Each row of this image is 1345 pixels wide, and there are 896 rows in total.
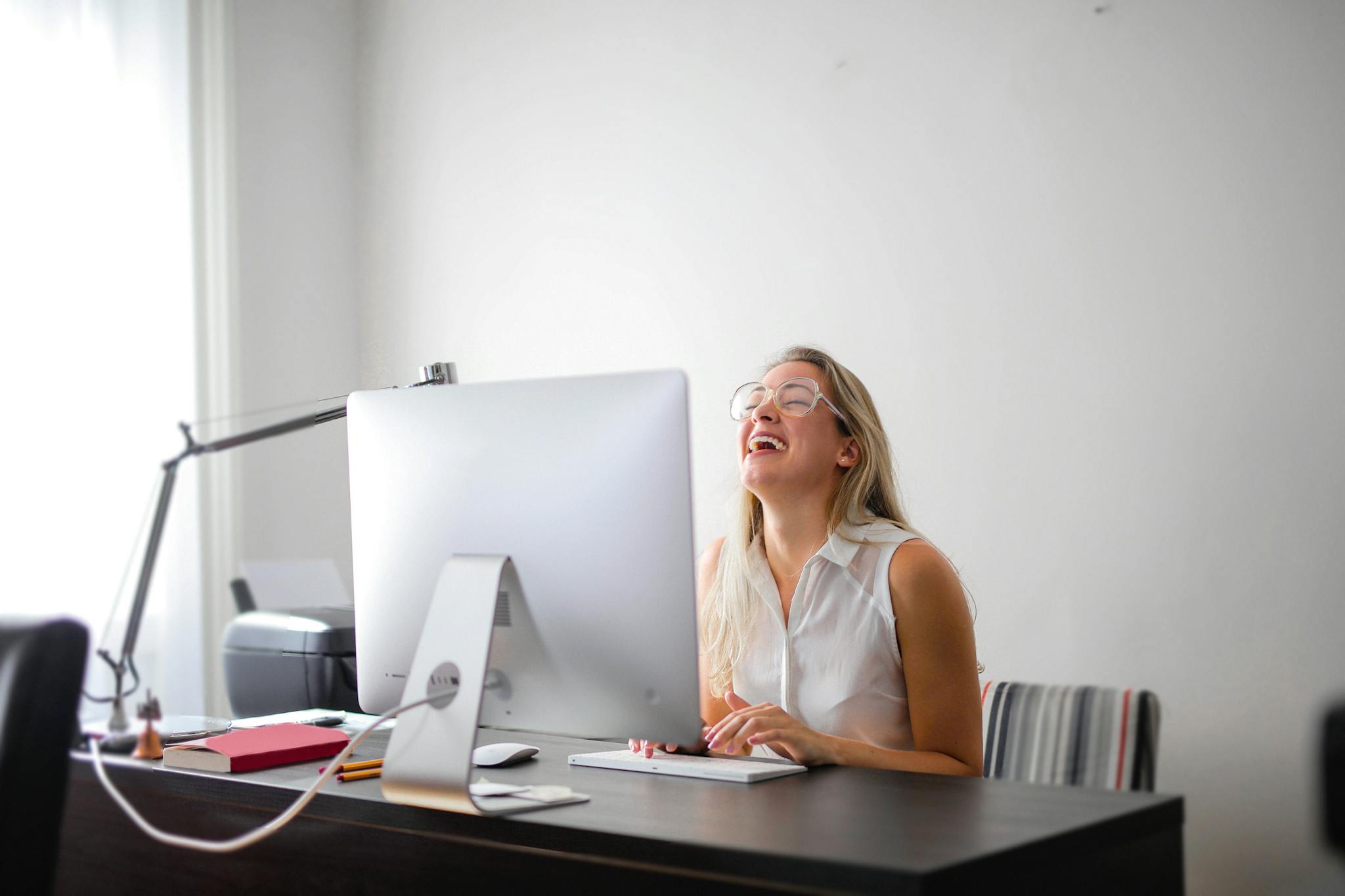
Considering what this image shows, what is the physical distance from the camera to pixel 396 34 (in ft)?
13.1

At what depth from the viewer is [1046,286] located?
2707 mm

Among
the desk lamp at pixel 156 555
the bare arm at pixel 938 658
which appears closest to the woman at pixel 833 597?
the bare arm at pixel 938 658

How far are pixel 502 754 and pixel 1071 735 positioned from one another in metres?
0.90

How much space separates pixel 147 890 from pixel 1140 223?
2.23m

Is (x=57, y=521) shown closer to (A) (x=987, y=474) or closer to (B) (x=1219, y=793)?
(A) (x=987, y=474)

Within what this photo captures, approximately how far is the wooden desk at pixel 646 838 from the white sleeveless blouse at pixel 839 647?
14.4 inches

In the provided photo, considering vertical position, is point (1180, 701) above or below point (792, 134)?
below

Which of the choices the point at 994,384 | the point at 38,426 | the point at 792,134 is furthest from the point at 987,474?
the point at 38,426

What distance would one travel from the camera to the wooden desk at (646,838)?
1079 mm

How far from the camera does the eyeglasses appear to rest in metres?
2.07

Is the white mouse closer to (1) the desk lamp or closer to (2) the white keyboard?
(2) the white keyboard

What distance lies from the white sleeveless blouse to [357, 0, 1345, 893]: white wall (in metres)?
0.85

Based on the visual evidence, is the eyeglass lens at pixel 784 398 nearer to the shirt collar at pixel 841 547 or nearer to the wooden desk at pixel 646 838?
the shirt collar at pixel 841 547

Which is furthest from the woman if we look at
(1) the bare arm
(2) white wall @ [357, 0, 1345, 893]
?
(2) white wall @ [357, 0, 1345, 893]
